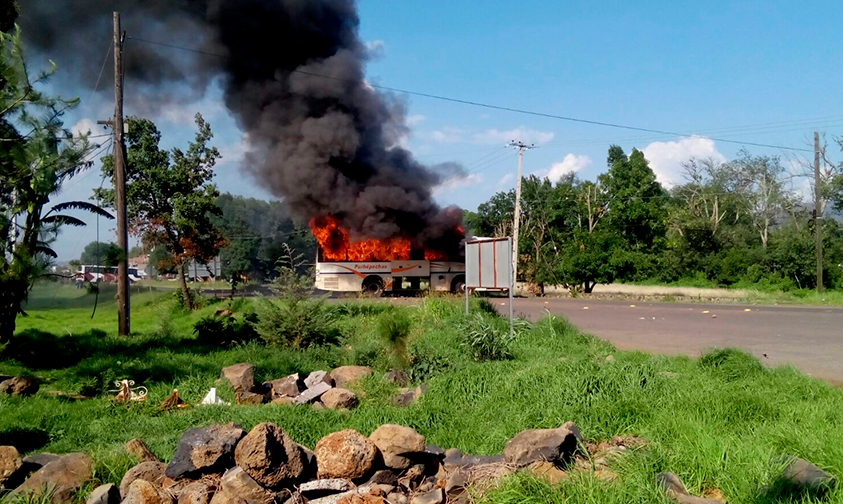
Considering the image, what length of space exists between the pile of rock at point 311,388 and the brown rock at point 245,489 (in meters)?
2.98

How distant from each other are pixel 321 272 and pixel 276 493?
2493cm

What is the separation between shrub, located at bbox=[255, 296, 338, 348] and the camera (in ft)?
39.7

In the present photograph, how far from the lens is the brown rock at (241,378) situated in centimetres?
878

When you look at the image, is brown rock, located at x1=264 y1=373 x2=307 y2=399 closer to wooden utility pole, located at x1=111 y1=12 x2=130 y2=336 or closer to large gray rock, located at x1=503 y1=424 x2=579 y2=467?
large gray rock, located at x1=503 y1=424 x2=579 y2=467

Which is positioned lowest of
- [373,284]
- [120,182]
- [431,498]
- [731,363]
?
[431,498]

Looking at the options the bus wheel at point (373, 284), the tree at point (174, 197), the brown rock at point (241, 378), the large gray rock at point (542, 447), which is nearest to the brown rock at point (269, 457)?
the large gray rock at point (542, 447)

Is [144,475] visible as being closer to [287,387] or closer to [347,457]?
[347,457]

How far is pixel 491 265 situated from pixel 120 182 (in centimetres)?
839

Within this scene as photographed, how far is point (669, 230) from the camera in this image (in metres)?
42.9

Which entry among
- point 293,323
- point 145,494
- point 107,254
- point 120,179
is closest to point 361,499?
point 145,494

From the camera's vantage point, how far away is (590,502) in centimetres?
428

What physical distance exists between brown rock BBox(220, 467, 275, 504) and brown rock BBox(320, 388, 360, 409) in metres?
2.98

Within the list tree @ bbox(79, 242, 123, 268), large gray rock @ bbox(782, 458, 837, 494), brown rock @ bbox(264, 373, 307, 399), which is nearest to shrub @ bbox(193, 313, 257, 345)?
tree @ bbox(79, 242, 123, 268)

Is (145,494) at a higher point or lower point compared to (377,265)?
lower
